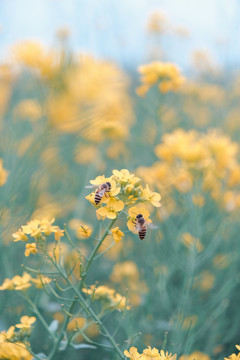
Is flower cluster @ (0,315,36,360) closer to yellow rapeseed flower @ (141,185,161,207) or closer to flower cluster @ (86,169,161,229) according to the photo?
flower cluster @ (86,169,161,229)

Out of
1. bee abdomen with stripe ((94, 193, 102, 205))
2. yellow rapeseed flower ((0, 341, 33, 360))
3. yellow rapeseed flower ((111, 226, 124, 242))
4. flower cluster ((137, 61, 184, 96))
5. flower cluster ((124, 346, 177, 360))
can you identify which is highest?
flower cluster ((137, 61, 184, 96))

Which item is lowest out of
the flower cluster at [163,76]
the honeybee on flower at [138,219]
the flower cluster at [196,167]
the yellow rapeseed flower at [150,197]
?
the honeybee on flower at [138,219]

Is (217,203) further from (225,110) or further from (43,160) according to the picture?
(225,110)

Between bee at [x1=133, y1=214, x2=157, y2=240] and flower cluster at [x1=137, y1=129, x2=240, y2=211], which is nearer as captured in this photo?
bee at [x1=133, y1=214, x2=157, y2=240]

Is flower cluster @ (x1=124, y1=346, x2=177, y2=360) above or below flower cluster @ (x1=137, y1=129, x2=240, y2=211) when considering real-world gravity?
below

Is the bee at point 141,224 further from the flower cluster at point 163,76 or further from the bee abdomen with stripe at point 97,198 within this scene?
the flower cluster at point 163,76

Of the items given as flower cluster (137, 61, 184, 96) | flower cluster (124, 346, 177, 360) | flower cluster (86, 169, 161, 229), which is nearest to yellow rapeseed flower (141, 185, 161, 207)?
flower cluster (86, 169, 161, 229)

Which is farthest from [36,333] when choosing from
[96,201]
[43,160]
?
[96,201]

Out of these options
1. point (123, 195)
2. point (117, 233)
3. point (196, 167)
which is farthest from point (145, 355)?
point (196, 167)

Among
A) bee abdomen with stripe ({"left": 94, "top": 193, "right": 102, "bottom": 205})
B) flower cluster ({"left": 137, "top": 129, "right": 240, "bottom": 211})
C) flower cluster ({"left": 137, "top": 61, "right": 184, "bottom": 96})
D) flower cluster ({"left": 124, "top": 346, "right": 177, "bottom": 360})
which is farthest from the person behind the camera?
flower cluster ({"left": 137, "top": 61, "right": 184, "bottom": 96})

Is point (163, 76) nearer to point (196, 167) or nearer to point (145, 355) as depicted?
point (196, 167)

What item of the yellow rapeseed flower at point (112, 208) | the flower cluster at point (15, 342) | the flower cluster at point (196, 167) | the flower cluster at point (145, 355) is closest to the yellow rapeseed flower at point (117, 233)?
the yellow rapeseed flower at point (112, 208)
